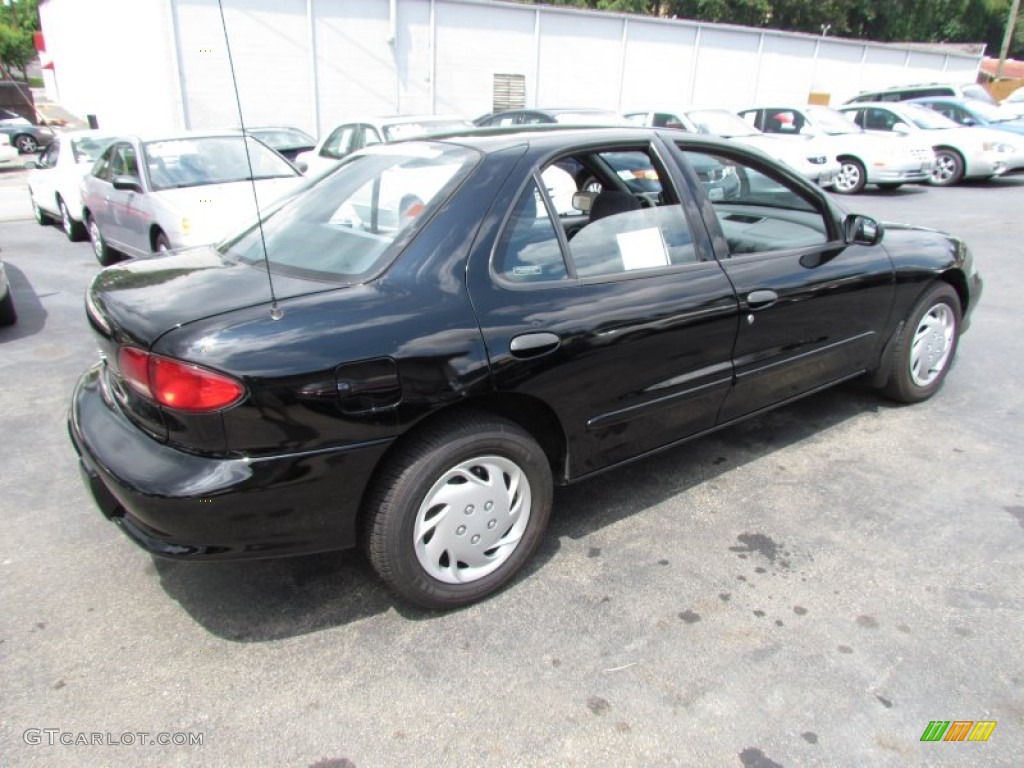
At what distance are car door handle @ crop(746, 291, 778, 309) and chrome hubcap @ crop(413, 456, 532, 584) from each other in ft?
4.34

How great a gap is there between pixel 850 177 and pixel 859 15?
127 ft

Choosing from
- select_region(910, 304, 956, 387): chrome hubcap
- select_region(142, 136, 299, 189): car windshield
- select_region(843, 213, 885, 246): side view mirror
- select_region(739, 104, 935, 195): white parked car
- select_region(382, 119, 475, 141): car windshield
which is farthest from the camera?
select_region(739, 104, 935, 195): white parked car

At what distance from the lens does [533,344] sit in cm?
263

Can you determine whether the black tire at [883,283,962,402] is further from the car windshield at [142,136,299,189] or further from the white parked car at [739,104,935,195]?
the white parked car at [739,104,935,195]

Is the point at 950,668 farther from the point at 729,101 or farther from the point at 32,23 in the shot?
the point at 32,23

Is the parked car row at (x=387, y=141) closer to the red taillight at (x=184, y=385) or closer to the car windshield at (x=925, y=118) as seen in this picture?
the car windshield at (x=925, y=118)

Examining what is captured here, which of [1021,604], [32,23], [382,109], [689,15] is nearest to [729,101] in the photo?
[382,109]

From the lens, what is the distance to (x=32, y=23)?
156 ft

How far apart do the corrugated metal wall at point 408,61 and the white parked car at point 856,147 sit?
967cm

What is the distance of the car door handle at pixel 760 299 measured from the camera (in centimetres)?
330

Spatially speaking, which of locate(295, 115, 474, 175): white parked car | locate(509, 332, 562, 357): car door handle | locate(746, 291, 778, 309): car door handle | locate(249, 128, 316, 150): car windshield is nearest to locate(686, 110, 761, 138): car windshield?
locate(295, 115, 474, 175): white parked car

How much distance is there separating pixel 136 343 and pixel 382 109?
63.4ft

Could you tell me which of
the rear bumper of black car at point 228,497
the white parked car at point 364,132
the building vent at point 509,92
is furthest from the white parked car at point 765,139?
the rear bumper of black car at point 228,497

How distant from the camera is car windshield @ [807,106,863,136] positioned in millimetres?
13895
